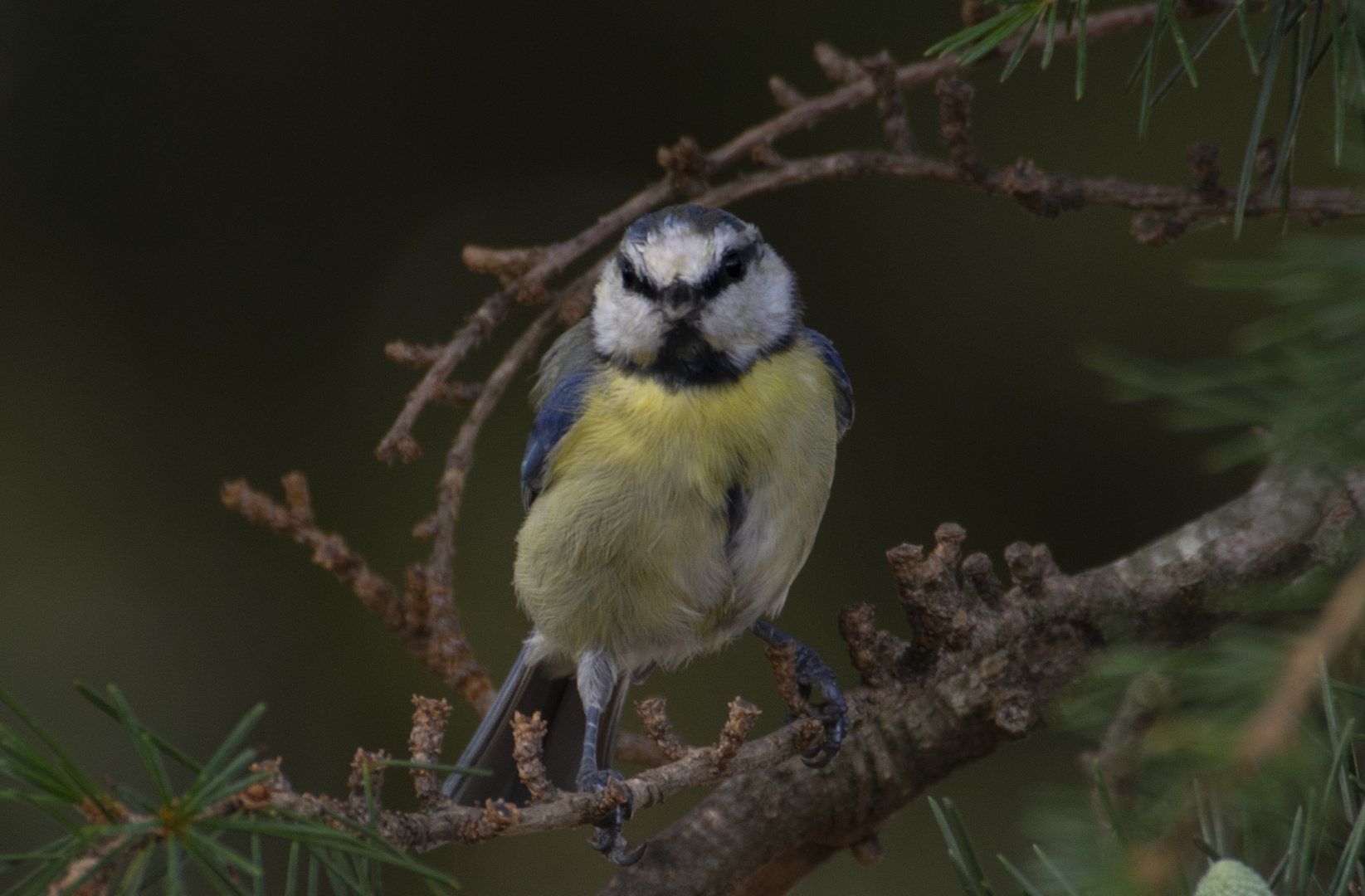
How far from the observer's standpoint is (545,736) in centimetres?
155

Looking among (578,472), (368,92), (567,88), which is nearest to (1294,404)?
(578,472)

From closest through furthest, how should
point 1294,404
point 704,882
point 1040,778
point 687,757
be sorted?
point 1294,404, point 687,757, point 704,882, point 1040,778

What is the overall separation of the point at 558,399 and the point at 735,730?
2.01 feet

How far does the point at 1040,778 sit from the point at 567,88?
1471 mm

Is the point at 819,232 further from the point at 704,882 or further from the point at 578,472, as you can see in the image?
the point at 704,882

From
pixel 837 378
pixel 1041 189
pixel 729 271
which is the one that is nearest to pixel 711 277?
pixel 729 271

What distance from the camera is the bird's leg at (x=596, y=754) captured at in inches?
46.3

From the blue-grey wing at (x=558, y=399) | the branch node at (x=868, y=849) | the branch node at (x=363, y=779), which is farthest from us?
the blue-grey wing at (x=558, y=399)

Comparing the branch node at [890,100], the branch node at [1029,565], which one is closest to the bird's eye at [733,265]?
the branch node at [890,100]

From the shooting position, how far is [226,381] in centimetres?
211

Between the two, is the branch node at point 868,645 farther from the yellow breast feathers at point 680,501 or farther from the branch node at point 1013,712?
the yellow breast feathers at point 680,501

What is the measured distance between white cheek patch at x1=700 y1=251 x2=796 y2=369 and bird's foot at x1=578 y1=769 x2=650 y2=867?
50cm

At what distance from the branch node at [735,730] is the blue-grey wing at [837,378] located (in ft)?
2.12

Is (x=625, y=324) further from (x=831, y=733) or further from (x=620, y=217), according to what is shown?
(x=831, y=733)
